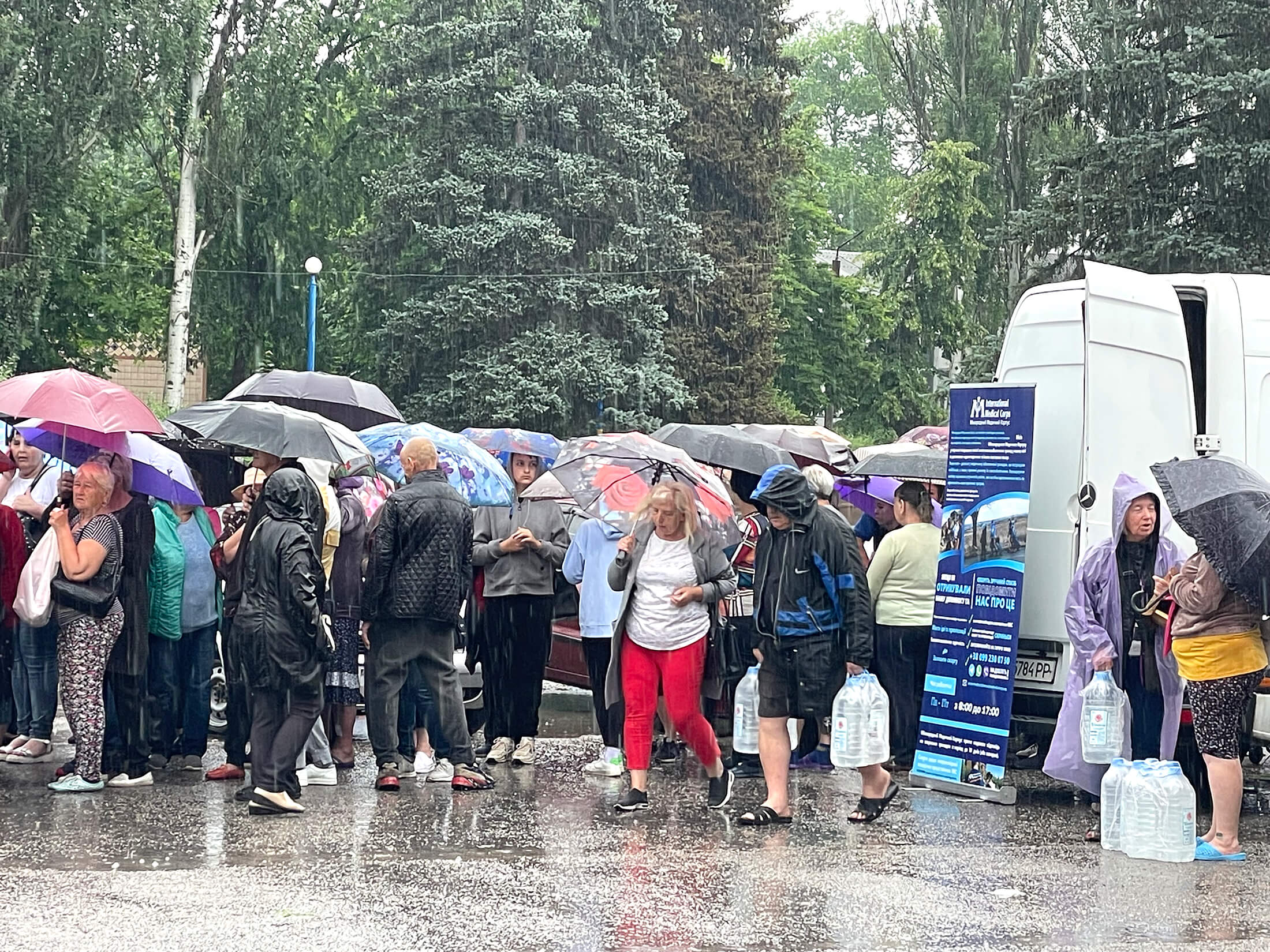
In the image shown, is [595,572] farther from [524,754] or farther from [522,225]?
[522,225]

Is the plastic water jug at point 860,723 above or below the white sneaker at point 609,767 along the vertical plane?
above

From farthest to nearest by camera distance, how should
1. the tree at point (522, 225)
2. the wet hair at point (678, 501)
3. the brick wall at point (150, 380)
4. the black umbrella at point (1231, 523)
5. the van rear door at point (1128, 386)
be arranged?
the brick wall at point (150, 380), the tree at point (522, 225), the van rear door at point (1128, 386), the wet hair at point (678, 501), the black umbrella at point (1231, 523)

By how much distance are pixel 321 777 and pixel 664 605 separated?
2.19m

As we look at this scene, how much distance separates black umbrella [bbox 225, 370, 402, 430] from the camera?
13539 millimetres

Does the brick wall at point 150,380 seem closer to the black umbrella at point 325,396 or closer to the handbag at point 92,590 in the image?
the black umbrella at point 325,396

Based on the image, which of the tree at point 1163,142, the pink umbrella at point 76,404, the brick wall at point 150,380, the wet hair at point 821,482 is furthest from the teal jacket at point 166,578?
the brick wall at point 150,380

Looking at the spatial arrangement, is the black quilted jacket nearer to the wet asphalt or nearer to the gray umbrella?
the gray umbrella

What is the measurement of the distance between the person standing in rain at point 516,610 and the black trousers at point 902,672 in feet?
6.61

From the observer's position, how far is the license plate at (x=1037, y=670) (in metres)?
9.62

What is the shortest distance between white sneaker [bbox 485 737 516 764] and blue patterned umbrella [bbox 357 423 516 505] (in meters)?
1.45

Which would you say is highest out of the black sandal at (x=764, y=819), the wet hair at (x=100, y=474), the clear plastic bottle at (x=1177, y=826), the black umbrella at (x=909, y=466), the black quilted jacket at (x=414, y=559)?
the black umbrella at (x=909, y=466)

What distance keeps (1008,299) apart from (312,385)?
2108 centimetres

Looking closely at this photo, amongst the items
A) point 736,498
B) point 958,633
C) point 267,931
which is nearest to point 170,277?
point 736,498

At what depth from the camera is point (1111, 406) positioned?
9.38m
